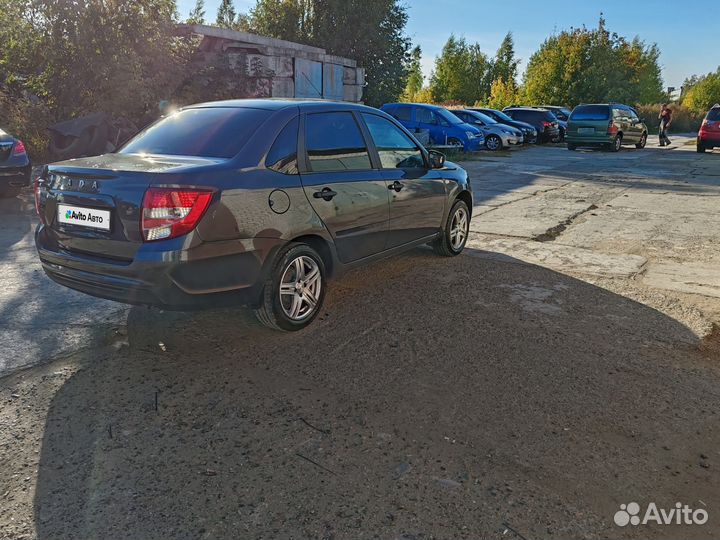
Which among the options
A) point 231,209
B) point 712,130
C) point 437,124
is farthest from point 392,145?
point 712,130

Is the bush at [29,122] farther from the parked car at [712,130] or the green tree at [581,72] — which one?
the green tree at [581,72]

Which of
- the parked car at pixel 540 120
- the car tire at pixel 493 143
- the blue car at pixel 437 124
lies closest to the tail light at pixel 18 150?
the blue car at pixel 437 124

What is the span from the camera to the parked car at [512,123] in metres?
25.2

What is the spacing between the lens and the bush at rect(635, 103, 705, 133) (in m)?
48.1

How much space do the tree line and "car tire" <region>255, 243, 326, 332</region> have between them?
458 inches

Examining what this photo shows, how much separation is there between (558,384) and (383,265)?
9.41 feet

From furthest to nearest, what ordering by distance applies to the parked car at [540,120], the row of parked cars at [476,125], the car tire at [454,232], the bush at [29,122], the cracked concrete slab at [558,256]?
1. the parked car at [540,120]
2. the row of parked cars at [476,125]
3. the bush at [29,122]
4. the car tire at [454,232]
5. the cracked concrete slab at [558,256]

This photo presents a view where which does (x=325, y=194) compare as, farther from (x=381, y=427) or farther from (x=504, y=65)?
(x=504, y=65)

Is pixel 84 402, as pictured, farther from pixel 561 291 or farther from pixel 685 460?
pixel 561 291

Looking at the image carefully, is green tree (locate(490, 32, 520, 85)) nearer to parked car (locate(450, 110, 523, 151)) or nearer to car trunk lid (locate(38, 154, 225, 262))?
parked car (locate(450, 110, 523, 151))

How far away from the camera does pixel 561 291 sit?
5.39m

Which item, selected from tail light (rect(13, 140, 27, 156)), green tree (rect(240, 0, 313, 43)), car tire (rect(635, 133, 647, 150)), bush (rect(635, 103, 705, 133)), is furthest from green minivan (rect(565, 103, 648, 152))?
bush (rect(635, 103, 705, 133))

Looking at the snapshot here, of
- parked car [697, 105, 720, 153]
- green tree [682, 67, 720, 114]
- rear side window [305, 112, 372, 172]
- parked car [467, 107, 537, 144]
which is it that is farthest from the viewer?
green tree [682, 67, 720, 114]

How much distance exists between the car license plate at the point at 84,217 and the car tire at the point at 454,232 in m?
3.56
